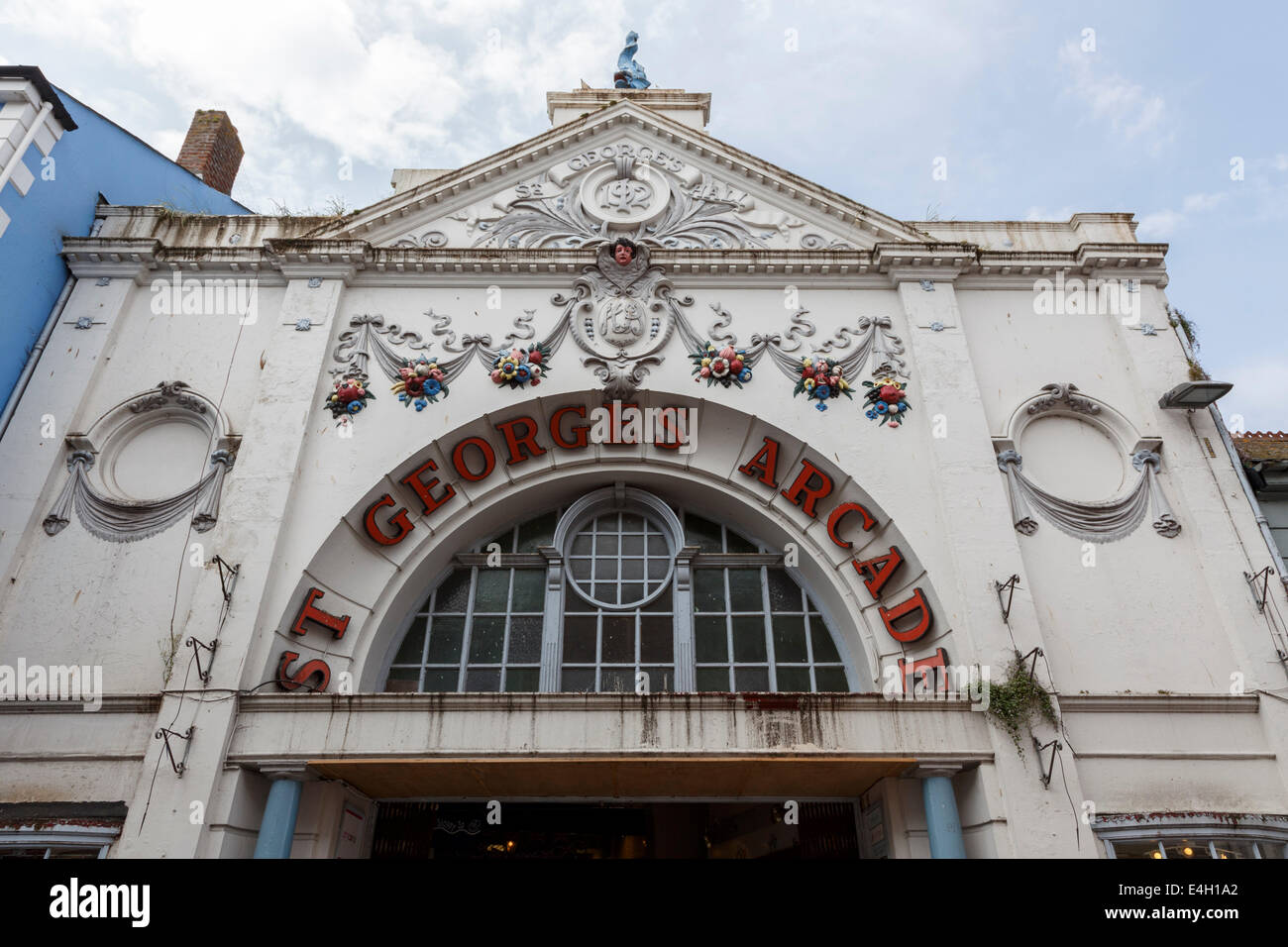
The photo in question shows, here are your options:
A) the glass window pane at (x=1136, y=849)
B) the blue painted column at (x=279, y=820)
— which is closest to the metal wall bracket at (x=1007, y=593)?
the glass window pane at (x=1136, y=849)

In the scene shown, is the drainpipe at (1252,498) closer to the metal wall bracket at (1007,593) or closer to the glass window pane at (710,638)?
the metal wall bracket at (1007,593)

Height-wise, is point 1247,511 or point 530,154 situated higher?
point 530,154

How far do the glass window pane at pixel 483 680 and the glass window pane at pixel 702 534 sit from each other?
360 centimetres

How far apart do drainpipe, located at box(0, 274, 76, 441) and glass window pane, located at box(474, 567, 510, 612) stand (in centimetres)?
749

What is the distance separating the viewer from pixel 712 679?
1112 centimetres

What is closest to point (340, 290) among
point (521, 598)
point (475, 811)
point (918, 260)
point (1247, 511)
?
point (521, 598)

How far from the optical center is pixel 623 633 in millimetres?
11461

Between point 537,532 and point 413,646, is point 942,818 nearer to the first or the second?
point 537,532

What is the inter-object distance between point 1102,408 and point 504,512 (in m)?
9.72

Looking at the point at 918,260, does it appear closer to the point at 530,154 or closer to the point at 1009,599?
the point at 1009,599

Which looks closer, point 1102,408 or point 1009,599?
point 1009,599

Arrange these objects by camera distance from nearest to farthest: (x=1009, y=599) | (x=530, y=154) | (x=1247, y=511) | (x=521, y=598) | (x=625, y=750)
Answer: (x=625, y=750) < (x=1009, y=599) < (x=1247, y=511) < (x=521, y=598) < (x=530, y=154)

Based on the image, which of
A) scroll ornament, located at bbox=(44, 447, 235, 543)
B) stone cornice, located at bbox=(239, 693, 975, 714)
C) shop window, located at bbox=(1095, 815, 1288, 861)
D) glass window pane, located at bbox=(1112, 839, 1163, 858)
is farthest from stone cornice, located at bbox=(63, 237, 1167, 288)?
glass window pane, located at bbox=(1112, 839, 1163, 858)

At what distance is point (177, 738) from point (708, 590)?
736 centimetres
